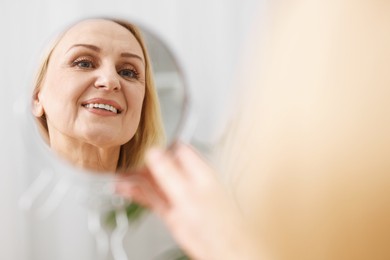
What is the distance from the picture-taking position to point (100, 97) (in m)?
0.69

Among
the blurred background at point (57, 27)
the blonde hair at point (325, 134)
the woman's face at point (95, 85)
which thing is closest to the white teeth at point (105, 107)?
the woman's face at point (95, 85)

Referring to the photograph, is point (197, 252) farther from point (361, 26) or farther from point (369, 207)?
point (361, 26)

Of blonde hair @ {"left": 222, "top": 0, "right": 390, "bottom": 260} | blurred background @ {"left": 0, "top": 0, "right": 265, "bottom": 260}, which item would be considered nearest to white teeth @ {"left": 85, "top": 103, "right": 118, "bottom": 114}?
blonde hair @ {"left": 222, "top": 0, "right": 390, "bottom": 260}

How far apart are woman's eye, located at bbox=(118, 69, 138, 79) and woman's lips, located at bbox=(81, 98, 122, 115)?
38mm

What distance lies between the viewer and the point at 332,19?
66 centimetres

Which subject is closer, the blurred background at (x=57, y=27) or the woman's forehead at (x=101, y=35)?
the woman's forehead at (x=101, y=35)

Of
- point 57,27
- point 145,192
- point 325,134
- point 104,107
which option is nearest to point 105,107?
point 104,107

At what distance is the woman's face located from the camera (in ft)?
2.25

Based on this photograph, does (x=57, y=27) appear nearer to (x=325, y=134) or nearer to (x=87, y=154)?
(x=87, y=154)

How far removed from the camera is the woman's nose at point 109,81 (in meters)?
0.68

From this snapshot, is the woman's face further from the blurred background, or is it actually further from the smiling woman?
the blurred background

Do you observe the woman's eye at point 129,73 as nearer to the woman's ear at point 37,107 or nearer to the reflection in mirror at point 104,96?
the reflection in mirror at point 104,96

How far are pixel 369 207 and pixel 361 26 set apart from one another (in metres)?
0.22

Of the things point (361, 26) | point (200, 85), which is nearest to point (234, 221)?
point (361, 26)
